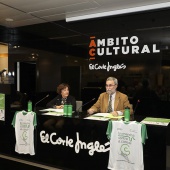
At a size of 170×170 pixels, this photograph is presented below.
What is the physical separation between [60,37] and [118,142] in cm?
331

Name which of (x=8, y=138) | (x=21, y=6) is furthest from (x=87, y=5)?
(x=8, y=138)

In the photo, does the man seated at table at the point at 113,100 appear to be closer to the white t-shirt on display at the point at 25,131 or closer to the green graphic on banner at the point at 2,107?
the white t-shirt on display at the point at 25,131

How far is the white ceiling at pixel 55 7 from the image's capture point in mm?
3705

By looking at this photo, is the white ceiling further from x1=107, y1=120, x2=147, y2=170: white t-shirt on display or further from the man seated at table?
x1=107, y1=120, x2=147, y2=170: white t-shirt on display

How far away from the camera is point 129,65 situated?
4.26 meters

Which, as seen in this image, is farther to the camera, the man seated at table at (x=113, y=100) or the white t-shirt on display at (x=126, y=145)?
the man seated at table at (x=113, y=100)

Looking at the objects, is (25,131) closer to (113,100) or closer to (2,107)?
(2,107)

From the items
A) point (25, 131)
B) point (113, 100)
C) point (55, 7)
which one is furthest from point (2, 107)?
point (55, 7)

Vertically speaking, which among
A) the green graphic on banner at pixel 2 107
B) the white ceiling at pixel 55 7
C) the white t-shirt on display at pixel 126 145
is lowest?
the white t-shirt on display at pixel 126 145

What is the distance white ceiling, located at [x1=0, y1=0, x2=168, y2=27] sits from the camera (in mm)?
3705

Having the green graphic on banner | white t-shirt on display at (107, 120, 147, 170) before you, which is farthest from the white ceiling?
white t-shirt on display at (107, 120, 147, 170)

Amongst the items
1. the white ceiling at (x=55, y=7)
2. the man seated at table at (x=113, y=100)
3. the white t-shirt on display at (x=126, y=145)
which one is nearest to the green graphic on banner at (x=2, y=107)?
the man seated at table at (x=113, y=100)

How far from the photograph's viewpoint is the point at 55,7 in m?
3.98

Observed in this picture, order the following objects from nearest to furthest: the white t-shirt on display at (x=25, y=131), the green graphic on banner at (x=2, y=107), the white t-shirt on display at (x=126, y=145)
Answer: the white t-shirt on display at (x=126, y=145), the white t-shirt on display at (x=25, y=131), the green graphic on banner at (x=2, y=107)
